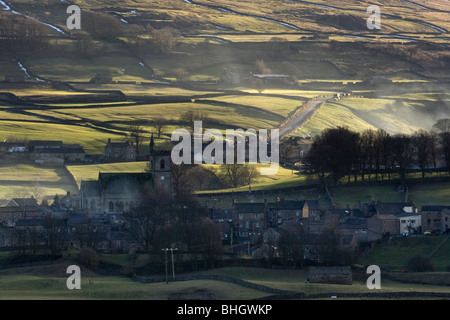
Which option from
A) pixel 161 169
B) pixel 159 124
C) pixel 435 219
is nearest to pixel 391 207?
pixel 435 219

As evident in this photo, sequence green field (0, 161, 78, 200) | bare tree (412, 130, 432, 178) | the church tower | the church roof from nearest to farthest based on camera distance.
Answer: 1. the church roof
2. the church tower
3. green field (0, 161, 78, 200)
4. bare tree (412, 130, 432, 178)

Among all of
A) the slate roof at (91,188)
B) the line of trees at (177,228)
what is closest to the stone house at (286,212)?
the line of trees at (177,228)

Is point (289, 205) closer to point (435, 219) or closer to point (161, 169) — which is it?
point (435, 219)

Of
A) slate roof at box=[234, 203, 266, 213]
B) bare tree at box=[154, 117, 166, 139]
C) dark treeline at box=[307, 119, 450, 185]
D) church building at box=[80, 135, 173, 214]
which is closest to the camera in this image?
slate roof at box=[234, 203, 266, 213]

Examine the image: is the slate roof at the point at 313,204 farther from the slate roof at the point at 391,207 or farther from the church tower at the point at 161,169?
the church tower at the point at 161,169

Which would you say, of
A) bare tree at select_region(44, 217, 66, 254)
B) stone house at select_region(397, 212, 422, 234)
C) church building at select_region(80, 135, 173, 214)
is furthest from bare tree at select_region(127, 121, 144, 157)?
stone house at select_region(397, 212, 422, 234)

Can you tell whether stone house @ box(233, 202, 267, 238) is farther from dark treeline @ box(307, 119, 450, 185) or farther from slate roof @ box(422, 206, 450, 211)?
slate roof @ box(422, 206, 450, 211)

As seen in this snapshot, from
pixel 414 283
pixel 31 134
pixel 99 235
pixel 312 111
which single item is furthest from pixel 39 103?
pixel 414 283

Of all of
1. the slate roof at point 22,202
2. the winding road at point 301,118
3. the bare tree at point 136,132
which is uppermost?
the winding road at point 301,118
